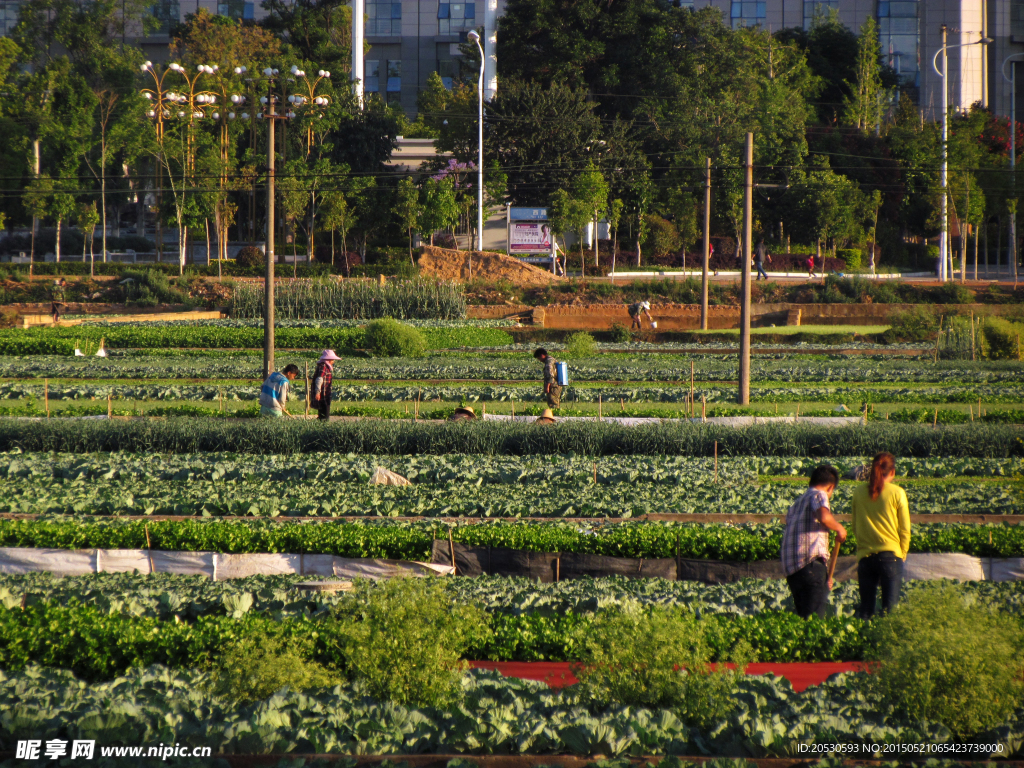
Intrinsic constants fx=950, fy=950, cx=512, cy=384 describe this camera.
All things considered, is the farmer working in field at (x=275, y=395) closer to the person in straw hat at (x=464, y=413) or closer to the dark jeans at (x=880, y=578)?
the person in straw hat at (x=464, y=413)

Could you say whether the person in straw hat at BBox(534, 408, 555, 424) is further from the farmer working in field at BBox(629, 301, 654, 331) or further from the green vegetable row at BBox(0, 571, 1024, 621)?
the farmer working in field at BBox(629, 301, 654, 331)

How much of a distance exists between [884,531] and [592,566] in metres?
3.58

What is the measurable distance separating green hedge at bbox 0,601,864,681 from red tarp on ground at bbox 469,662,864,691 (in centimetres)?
10

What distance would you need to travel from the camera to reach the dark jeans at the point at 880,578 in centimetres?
862

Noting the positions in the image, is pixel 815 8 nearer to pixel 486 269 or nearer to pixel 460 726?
pixel 486 269

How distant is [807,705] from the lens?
655 centimetres

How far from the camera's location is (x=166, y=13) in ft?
301

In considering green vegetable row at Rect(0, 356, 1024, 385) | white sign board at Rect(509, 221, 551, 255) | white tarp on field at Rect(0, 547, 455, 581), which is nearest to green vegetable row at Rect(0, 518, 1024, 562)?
white tarp on field at Rect(0, 547, 455, 581)

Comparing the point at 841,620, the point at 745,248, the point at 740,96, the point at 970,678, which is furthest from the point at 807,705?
the point at 740,96

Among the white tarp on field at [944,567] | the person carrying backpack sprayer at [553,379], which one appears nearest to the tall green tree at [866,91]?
the person carrying backpack sprayer at [553,379]

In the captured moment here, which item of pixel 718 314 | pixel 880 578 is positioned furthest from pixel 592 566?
pixel 718 314

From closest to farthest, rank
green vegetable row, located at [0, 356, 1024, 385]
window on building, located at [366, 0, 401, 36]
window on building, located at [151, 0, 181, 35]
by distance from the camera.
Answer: green vegetable row, located at [0, 356, 1024, 385]
window on building, located at [151, 0, 181, 35]
window on building, located at [366, 0, 401, 36]

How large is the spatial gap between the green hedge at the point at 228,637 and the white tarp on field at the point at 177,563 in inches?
97.0

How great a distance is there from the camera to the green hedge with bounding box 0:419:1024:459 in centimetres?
1914
